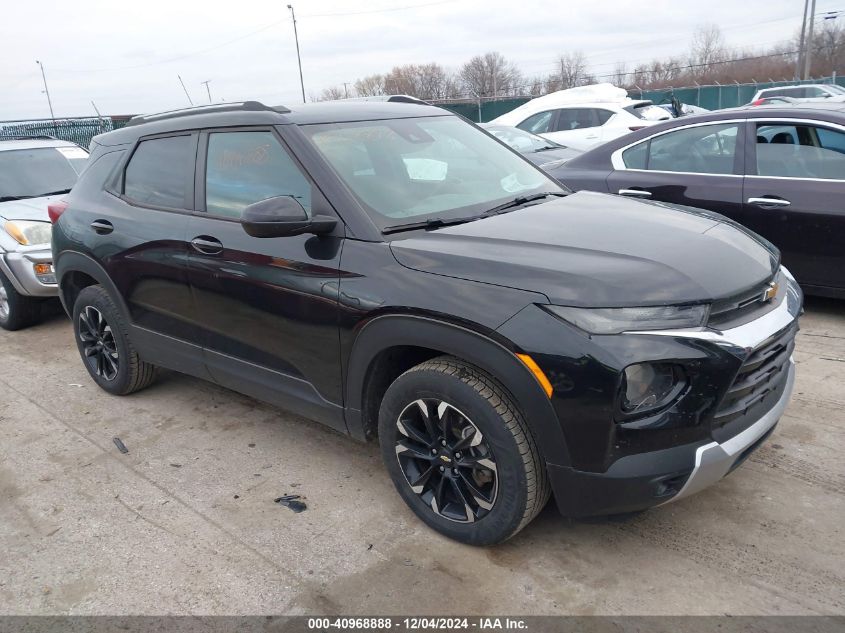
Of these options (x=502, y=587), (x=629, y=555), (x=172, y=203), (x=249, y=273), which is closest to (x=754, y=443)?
(x=629, y=555)

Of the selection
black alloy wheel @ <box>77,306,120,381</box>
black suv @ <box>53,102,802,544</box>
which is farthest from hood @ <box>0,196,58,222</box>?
black suv @ <box>53,102,802,544</box>

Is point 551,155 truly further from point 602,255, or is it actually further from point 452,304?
point 452,304

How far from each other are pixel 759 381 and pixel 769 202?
2.96m

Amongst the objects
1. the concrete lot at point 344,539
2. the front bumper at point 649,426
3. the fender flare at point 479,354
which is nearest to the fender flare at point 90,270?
the concrete lot at point 344,539

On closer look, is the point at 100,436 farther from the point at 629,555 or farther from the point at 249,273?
the point at 629,555

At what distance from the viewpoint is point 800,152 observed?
5090mm

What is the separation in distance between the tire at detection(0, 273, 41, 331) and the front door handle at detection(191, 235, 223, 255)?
3.73 meters

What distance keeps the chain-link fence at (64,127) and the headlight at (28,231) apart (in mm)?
13612

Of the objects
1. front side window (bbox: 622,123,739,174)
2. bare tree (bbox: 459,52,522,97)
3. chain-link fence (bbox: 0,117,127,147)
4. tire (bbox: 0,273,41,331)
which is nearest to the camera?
front side window (bbox: 622,123,739,174)

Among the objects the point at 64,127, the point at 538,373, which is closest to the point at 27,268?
the point at 538,373

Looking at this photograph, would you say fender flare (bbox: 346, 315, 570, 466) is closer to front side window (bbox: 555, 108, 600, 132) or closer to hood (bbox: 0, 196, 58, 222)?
hood (bbox: 0, 196, 58, 222)

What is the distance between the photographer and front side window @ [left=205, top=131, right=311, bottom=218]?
3301 mm

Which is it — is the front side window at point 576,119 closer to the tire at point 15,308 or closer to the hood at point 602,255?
the tire at point 15,308

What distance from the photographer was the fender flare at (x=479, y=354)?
244cm
